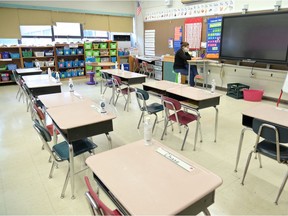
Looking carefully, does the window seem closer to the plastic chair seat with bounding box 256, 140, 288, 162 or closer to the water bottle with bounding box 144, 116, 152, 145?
the water bottle with bounding box 144, 116, 152, 145

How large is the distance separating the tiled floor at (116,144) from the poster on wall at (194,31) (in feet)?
11.5

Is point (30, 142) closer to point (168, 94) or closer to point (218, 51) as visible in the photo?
point (168, 94)

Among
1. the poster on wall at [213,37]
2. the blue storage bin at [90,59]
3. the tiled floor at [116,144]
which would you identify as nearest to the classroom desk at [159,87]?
the tiled floor at [116,144]

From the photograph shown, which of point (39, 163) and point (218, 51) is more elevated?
point (218, 51)

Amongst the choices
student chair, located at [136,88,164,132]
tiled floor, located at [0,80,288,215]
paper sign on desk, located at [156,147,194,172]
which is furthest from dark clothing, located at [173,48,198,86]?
paper sign on desk, located at [156,147,194,172]

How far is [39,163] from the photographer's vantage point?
→ 282cm

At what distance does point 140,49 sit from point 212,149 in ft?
25.3

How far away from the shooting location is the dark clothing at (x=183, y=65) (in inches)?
241

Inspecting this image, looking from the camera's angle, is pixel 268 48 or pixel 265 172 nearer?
pixel 265 172

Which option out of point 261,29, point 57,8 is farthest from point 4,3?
point 261,29

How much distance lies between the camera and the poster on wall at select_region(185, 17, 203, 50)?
6.93m

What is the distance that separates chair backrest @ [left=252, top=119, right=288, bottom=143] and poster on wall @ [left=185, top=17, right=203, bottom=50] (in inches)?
216

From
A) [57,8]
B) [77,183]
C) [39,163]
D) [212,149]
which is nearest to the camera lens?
[77,183]

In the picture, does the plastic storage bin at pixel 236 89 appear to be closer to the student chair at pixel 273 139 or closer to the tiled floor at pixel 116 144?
the tiled floor at pixel 116 144
